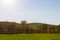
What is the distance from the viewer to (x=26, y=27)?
3164cm

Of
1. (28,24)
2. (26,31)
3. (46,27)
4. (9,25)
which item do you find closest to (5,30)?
(9,25)

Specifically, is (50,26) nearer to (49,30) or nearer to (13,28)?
(49,30)

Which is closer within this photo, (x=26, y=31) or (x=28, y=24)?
(x=26, y=31)

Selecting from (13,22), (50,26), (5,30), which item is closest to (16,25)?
(13,22)

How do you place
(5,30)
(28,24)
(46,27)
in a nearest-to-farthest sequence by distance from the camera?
(5,30)
(46,27)
(28,24)

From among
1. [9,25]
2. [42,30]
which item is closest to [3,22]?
[9,25]

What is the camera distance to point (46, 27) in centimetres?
3162

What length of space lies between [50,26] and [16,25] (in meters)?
7.80

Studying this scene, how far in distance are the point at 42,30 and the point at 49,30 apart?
1522mm

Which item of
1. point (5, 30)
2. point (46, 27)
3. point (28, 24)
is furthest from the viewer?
point (28, 24)

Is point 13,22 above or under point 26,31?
above

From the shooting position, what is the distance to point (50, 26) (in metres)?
32.4

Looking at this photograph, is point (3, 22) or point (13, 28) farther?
point (3, 22)

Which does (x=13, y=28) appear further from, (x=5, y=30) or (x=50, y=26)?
(x=50, y=26)
